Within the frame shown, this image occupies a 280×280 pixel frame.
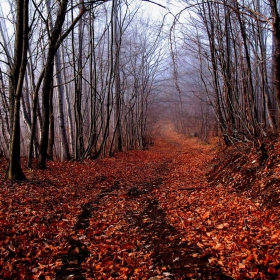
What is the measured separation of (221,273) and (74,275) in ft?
5.53

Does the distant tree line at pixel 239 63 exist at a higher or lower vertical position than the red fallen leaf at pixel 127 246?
higher

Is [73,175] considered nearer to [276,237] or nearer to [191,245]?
[191,245]

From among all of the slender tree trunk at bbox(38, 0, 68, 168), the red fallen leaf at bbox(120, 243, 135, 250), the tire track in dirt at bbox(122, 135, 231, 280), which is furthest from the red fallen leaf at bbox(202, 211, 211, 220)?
the slender tree trunk at bbox(38, 0, 68, 168)

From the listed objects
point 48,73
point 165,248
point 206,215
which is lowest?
point 165,248

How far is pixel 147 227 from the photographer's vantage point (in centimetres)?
469

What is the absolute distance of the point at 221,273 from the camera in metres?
2.98

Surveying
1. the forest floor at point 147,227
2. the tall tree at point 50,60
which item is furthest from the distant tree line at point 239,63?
the tall tree at point 50,60

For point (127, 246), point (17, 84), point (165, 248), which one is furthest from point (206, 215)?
point (17, 84)

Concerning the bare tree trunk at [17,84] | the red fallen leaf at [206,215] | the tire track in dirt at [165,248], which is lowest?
the tire track in dirt at [165,248]

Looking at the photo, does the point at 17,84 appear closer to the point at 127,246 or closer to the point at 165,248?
the point at 127,246

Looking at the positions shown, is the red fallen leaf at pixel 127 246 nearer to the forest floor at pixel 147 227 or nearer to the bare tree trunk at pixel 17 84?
the forest floor at pixel 147 227

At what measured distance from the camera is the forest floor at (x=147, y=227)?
10.4 ft

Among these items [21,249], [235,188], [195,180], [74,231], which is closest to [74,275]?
[21,249]

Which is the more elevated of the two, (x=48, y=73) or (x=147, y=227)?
Result: (x=48, y=73)
